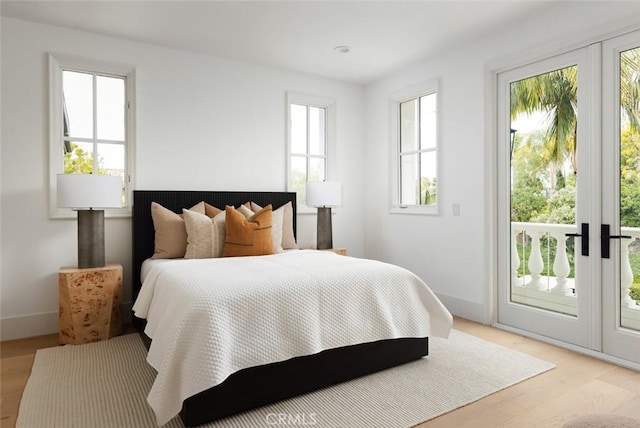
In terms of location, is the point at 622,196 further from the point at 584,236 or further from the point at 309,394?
the point at 309,394

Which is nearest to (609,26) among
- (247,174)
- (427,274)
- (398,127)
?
(398,127)

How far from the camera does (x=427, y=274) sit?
4207 mm

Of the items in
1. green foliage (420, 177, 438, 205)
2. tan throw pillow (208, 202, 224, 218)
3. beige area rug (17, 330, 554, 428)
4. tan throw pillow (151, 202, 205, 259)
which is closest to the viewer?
beige area rug (17, 330, 554, 428)

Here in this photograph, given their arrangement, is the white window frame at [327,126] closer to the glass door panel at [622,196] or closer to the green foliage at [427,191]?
the green foliage at [427,191]

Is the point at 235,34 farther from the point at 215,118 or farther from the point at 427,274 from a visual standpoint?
the point at 427,274

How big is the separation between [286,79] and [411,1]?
74.3 inches

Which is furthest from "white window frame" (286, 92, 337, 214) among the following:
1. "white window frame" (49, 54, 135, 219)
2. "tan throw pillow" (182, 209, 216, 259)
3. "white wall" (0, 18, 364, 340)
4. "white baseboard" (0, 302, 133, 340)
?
"white baseboard" (0, 302, 133, 340)

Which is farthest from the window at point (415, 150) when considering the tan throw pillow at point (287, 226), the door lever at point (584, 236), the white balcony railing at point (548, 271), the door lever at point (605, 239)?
the door lever at point (605, 239)

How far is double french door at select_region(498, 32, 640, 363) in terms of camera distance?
272cm

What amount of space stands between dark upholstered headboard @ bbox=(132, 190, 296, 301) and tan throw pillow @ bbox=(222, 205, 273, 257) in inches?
24.4

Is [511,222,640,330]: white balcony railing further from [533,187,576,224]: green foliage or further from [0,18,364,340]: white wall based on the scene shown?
[0,18,364,340]: white wall

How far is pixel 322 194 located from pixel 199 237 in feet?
4.60

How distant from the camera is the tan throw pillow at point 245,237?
11.0ft

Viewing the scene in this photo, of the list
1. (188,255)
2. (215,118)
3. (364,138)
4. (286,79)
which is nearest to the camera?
(188,255)
